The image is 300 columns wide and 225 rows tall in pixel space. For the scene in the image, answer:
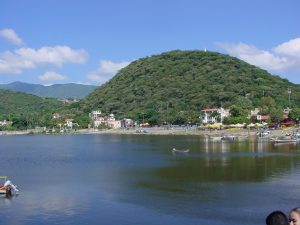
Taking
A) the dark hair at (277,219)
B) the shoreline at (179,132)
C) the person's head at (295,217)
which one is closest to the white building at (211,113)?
the shoreline at (179,132)

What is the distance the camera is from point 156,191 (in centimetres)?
2245

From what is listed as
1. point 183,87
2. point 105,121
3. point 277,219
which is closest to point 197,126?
point 183,87

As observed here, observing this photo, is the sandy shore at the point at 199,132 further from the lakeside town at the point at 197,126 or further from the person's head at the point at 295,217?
the person's head at the point at 295,217

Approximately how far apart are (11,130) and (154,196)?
10634 cm

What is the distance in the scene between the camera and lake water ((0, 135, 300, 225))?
17.1 metres

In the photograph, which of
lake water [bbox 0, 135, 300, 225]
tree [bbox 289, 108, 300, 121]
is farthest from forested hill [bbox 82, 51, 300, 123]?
lake water [bbox 0, 135, 300, 225]

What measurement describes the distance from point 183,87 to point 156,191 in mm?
99064

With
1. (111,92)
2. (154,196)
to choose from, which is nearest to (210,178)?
(154,196)

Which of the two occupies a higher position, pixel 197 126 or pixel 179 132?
pixel 197 126

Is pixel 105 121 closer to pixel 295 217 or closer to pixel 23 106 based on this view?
pixel 23 106

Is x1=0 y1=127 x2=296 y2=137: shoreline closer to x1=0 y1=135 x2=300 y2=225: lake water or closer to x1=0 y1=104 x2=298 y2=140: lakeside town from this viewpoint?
x1=0 y1=104 x2=298 y2=140: lakeside town

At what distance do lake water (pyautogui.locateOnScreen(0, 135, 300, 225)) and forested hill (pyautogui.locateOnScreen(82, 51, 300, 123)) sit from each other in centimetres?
6081

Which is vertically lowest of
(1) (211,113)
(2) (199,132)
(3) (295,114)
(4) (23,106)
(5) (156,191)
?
(5) (156,191)

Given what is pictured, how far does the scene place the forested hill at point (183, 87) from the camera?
105m
